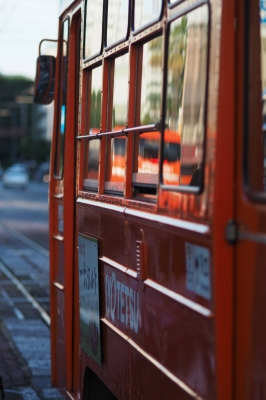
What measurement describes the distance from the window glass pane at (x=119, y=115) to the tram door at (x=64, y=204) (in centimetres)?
121

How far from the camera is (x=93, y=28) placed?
4.10 m

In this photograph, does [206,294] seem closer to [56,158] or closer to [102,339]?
[102,339]

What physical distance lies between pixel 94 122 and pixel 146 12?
101 cm

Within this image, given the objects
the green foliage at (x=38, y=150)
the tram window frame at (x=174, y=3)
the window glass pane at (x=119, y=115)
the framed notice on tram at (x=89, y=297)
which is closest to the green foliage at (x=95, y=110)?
the window glass pane at (x=119, y=115)

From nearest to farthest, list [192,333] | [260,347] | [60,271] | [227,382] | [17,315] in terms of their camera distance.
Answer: [260,347] → [227,382] → [192,333] → [60,271] → [17,315]

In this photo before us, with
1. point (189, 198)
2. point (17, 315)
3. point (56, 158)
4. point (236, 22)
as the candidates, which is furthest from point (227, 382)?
point (17, 315)

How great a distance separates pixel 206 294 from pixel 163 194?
50 centimetres

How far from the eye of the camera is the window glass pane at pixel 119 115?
3514 millimetres

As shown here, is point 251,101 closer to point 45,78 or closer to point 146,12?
point 146,12

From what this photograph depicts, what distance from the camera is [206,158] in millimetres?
2420

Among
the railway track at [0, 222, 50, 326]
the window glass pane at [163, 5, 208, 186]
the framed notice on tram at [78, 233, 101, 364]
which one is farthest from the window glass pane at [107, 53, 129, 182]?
the railway track at [0, 222, 50, 326]

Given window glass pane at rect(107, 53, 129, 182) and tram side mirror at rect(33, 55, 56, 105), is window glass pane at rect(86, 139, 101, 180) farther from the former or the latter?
tram side mirror at rect(33, 55, 56, 105)

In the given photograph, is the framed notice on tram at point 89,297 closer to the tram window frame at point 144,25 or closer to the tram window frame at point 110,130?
the tram window frame at point 110,130

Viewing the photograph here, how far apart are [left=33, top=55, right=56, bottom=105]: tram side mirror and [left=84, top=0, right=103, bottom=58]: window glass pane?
4.47 ft
